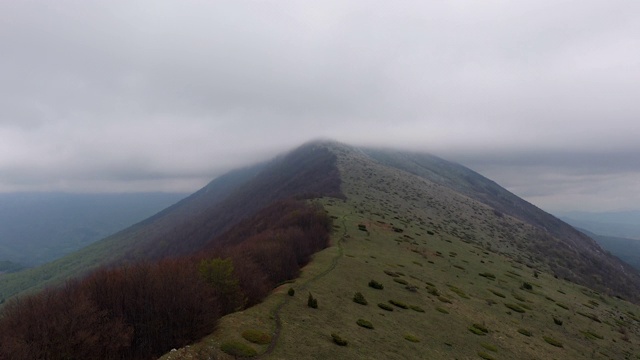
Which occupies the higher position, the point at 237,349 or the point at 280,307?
the point at 237,349

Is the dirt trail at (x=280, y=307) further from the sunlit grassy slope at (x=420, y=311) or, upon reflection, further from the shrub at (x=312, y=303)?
the shrub at (x=312, y=303)

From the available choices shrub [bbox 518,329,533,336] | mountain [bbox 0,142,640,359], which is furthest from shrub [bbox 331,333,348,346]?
shrub [bbox 518,329,533,336]

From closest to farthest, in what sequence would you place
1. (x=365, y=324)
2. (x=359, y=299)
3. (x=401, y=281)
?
(x=365, y=324) → (x=359, y=299) → (x=401, y=281)

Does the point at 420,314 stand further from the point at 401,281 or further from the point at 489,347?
the point at 401,281

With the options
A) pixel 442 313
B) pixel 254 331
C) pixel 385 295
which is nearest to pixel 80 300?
pixel 254 331

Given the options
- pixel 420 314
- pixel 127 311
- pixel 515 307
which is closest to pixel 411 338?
pixel 420 314

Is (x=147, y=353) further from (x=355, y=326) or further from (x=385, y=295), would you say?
(x=385, y=295)
